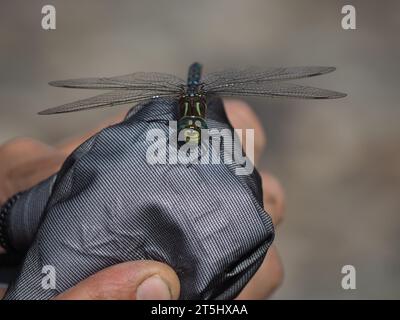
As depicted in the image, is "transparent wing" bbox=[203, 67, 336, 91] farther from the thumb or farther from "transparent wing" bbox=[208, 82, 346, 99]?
the thumb

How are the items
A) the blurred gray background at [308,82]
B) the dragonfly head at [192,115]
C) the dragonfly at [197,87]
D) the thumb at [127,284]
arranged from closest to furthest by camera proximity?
1. the thumb at [127,284]
2. the dragonfly head at [192,115]
3. the dragonfly at [197,87]
4. the blurred gray background at [308,82]

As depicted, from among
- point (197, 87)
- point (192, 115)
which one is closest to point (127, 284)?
point (192, 115)

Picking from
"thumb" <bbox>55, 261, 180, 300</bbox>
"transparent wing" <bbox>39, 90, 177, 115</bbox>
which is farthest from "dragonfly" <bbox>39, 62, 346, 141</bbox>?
"thumb" <bbox>55, 261, 180, 300</bbox>

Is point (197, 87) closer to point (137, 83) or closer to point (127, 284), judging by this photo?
point (137, 83)

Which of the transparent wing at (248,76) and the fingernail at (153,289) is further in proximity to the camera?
the transparent wing at (248,76)

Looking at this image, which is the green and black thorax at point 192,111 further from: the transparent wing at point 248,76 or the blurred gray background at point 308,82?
the blurred gray background at point 308,82

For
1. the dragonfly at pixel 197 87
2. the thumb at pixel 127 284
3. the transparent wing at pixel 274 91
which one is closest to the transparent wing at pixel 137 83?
the dragonfly at pixel 197 87
